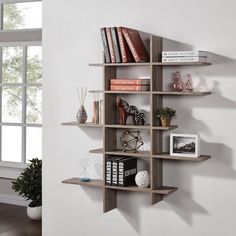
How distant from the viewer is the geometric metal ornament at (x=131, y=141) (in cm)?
393

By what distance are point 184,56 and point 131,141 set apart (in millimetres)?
775

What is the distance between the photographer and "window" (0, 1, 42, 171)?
5.66 meters

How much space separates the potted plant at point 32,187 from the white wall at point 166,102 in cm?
85

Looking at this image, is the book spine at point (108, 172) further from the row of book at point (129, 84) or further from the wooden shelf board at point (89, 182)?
the row of book at point (129, 84)

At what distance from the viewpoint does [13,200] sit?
5867 mm

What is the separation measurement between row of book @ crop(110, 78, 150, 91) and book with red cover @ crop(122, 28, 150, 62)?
15 centimetres

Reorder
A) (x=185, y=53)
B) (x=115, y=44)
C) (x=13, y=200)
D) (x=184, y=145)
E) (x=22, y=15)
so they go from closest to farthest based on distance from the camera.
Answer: (x=185, y=53) → (x=184, y=145) → (x=115, y=44) → (x=22, y=15) → (x=13, y=200)

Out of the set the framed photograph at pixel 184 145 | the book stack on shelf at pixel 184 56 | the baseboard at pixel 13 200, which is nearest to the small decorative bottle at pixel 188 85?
the book stack on shelf at pixel 184 56

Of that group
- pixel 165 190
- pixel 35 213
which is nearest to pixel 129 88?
pixel 165 190

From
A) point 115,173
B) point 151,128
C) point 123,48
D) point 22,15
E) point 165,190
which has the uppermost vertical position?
point 22,15

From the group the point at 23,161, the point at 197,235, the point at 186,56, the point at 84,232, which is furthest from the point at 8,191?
the point at 186,56

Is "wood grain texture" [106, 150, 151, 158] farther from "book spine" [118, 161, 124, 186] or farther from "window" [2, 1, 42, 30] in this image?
"window" [2, 1, 42, 30]

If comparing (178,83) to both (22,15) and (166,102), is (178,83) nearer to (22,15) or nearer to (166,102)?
(166,102)

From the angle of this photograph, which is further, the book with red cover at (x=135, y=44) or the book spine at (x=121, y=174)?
the book spine at (x=121, y=174)
